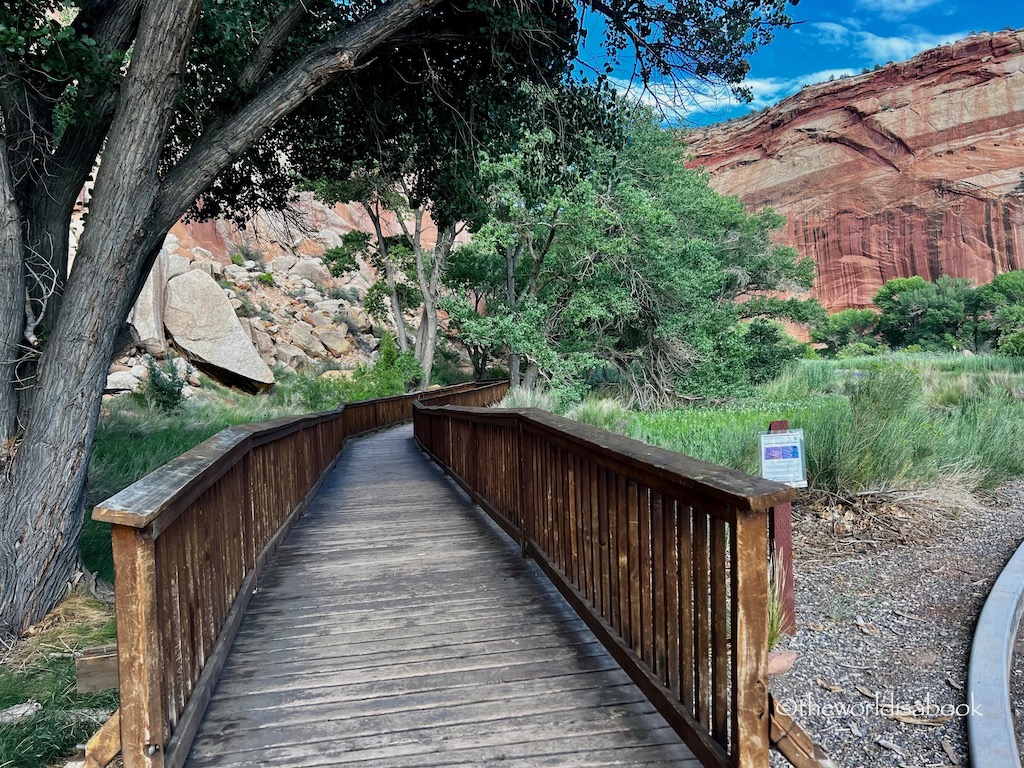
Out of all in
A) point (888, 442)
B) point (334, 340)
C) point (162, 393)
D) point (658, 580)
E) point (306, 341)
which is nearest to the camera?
point (658, 580)

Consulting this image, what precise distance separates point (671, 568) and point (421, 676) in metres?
1.35

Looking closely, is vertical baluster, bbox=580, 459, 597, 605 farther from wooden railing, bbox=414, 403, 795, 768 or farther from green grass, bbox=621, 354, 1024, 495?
green grass, bbox=621, 354, 1024, 495

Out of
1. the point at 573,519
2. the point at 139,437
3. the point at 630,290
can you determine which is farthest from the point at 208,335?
the point at 573,519

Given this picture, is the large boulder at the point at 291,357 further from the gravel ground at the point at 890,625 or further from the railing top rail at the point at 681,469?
the railing top rail at the point at 681,469

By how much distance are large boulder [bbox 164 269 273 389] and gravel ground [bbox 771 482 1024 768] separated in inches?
826

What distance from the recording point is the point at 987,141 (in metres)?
49.5

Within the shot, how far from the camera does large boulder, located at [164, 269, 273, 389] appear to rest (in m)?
23.0

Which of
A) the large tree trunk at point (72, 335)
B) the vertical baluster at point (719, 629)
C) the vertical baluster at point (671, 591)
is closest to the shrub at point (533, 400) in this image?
the large tree trunk at point (72, 335)

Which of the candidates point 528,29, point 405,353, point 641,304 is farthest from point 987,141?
point 528,29

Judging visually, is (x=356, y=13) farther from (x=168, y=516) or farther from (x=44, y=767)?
(x=44, y=767)

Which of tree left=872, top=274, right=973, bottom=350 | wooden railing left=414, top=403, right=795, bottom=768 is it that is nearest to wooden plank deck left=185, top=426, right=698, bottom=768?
wooden railing left=414, top=403, right=795, bottom=768

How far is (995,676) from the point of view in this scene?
3564 mm

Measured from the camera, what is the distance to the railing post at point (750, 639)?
1831 mm

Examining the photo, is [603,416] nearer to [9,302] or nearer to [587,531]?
[587,531]
